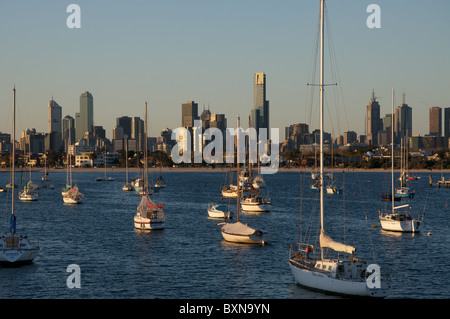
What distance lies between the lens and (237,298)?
43969 millimetres

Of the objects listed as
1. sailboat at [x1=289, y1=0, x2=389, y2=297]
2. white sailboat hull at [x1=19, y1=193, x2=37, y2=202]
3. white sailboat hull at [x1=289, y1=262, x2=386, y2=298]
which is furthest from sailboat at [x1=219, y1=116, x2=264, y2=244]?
white sailboat hull at [x1=19, y1=193, x2=37, y2=202]

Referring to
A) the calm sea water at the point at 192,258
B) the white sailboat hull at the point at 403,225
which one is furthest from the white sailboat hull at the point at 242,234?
the white sailboat hull at the point at 403,225

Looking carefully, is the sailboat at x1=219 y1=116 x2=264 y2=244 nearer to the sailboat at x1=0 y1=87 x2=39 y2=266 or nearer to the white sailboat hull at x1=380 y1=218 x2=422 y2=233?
the white sailboat hull at x1=380 y1=218 x2=422 y2=233

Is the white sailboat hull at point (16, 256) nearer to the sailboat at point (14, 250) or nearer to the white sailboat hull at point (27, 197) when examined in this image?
the sailboat at point (14, 250)

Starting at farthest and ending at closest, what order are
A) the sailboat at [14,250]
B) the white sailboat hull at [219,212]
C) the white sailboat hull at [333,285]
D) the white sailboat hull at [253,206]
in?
the white sailboat hull at [253,206] < the white sailboat hull at [219,212] < the sailboat at [14,250] < the white sailboat hull at [333,285]

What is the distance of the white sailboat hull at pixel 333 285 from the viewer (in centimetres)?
3931

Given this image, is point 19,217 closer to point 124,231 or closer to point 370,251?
point 124,231

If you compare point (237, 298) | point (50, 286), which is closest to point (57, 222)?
point (50, 286)

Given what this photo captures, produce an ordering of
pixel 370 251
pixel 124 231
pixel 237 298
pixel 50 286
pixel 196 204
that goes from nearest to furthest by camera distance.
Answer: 1. pixel 237 298
2. pixel 50 286
3. pixel 370 251
4. pixel 124 231
5. pixel 196 204

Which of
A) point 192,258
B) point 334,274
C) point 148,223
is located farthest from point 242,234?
point 334,274

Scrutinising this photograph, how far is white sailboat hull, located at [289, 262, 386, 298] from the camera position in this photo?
129 feet

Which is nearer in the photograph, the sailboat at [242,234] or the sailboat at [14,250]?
the sailboat at [14,250]
